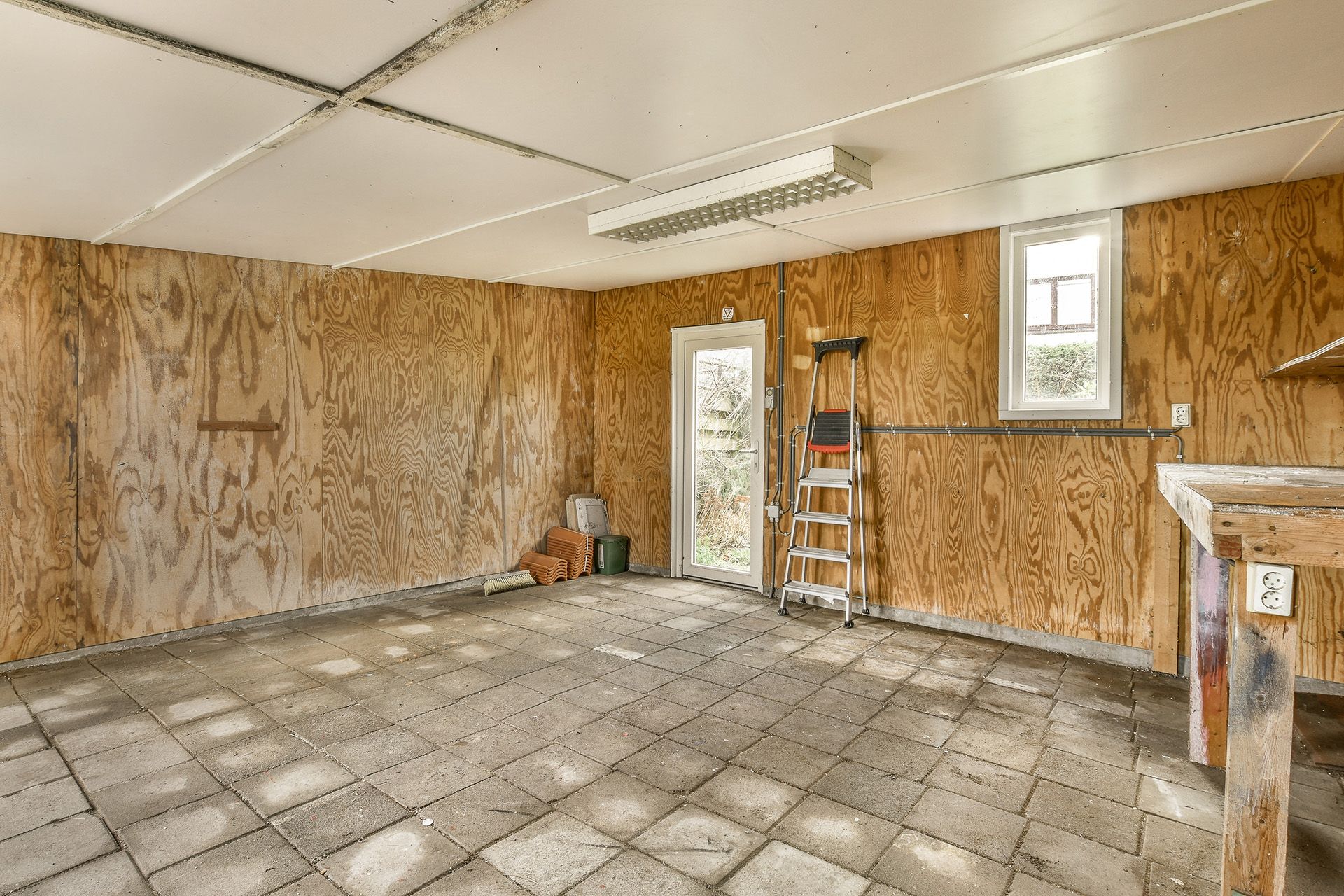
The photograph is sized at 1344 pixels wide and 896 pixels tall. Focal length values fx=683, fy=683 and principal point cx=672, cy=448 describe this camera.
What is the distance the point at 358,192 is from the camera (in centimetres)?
332

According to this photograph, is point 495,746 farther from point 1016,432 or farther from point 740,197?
point 1016,432

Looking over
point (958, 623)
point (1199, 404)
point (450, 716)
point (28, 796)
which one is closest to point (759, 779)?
point (450, 716)

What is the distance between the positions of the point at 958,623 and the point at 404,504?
4123 mm

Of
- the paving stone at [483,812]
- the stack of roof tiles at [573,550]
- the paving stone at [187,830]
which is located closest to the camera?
the paving stone at [187,830]

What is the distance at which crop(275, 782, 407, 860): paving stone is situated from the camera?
7.19 ft

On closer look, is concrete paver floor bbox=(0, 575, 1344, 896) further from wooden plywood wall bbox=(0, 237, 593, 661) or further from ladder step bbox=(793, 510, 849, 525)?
ladder step bbox=(793, 510, 849, 525)

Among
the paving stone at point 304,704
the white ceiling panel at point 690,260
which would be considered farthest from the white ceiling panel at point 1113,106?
the paving stone at point 304,704

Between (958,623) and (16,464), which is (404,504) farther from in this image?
(958,623)

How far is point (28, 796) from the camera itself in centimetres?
249

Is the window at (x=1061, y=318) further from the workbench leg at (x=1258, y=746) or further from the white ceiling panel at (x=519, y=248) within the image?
the workbench leg at (x=1258, y=746)

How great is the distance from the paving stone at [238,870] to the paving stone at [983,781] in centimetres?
221

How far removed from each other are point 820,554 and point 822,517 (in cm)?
26

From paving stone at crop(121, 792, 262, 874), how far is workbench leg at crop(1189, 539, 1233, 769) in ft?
11.5

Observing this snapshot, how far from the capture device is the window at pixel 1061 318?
3.83 metres
